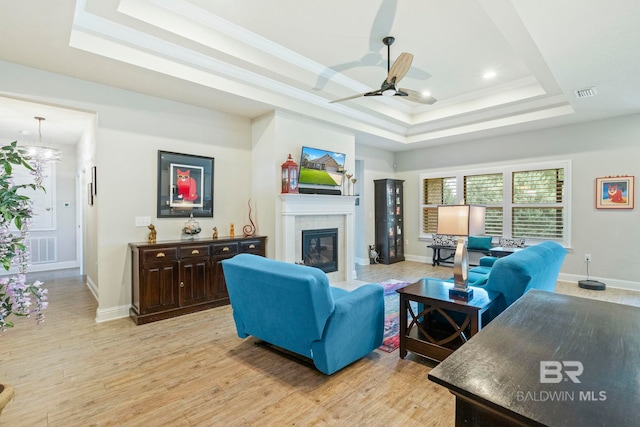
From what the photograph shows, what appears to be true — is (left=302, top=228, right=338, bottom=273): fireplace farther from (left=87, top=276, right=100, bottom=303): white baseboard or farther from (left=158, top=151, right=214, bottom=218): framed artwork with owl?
(left=87, top=276, right=100, bottom=303): white baseboard

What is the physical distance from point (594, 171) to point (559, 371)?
611 cm

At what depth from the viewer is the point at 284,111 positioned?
4691 mm

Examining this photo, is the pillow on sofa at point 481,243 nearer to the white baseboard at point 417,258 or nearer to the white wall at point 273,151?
the white baseboard at point 417,258

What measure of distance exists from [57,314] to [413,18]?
5.41 metres

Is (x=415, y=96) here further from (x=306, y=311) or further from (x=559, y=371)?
(x=559, y=371)

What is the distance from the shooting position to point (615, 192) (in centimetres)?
516

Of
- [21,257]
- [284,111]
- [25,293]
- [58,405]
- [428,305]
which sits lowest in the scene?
[58,405]

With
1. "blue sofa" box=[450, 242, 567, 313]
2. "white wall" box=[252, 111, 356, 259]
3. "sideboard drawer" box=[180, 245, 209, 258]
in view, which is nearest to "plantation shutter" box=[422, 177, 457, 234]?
"white wall" box=[252, 111, 356, 259]

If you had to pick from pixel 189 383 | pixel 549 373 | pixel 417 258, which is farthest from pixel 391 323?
pixel 417 258

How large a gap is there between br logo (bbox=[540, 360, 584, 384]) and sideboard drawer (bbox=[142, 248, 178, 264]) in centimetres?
377

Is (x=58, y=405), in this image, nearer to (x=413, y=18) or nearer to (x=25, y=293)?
(x=25, y=293)

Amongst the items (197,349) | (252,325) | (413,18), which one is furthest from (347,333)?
(413,18)

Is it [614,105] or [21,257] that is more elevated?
[614,105]

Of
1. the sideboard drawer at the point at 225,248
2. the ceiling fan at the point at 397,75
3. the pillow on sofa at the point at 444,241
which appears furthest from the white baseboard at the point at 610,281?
the sideboard drawer at the point at 225,248
